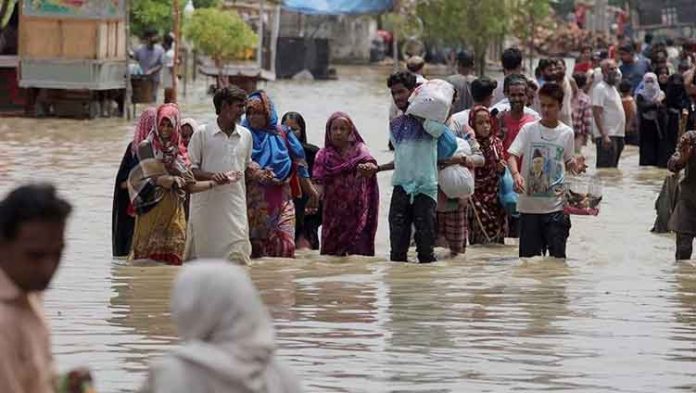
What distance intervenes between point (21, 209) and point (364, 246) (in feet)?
29.4

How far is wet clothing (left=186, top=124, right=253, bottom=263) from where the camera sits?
1188cm

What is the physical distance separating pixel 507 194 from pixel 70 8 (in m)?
15.7

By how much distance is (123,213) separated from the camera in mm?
12836

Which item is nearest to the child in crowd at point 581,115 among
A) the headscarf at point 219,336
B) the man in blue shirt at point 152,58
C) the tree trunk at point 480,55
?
the man in blue shirt at point 152,58

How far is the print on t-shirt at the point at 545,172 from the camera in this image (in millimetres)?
12609

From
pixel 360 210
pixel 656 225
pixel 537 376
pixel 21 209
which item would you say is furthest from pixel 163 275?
pixel 21 209

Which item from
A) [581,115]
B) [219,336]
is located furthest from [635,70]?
[219,336]

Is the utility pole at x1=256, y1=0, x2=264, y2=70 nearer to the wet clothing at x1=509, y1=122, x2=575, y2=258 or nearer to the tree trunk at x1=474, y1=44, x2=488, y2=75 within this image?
the tree trunk at x1=474, y1=44, x2=488, y2=75

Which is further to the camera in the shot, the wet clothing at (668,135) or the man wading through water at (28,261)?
the wet clothing at (668,135)

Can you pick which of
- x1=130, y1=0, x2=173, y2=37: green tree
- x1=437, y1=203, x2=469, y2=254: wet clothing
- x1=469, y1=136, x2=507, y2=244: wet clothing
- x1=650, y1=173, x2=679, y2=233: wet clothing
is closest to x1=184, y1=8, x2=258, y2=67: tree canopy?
x1=130, y1=0, x2=173, y2=37: green tree

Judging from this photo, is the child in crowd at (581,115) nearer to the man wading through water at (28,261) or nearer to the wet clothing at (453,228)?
the wet clothing at (453,228)

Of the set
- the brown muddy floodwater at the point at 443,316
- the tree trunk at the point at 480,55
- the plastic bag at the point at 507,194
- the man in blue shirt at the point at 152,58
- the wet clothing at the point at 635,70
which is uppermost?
the wet clothing at the point at 635,70

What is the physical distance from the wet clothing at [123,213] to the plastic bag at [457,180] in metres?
1.94

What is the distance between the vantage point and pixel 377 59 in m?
65.0
